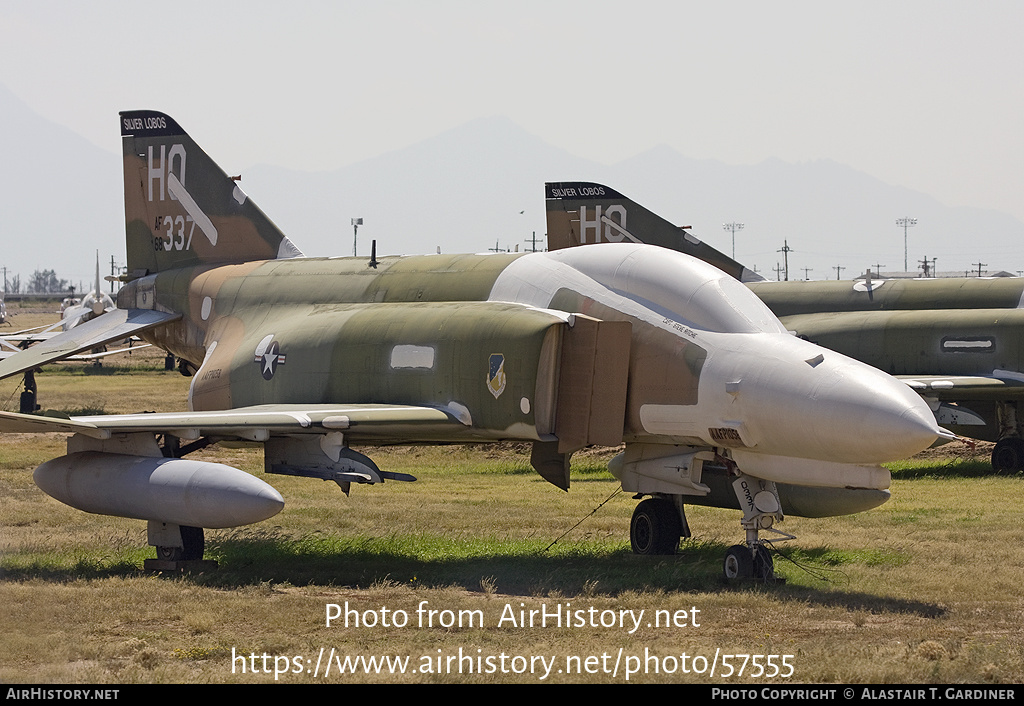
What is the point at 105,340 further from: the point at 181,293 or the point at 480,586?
the point at 480,586

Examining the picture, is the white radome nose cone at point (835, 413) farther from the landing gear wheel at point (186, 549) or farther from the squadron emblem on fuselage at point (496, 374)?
the landing gear wheel at point (186, 549)

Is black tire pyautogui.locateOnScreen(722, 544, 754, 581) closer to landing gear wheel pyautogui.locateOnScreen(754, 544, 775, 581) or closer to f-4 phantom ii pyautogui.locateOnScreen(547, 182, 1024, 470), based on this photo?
landing gear wheel pyautogui.locateOnScreen(754, 544, 775, 581)

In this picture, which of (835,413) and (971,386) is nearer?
(835,413)

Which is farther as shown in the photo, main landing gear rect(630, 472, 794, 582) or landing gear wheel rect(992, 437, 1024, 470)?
landing gear wheel rect(992, 437, 1024, 470)

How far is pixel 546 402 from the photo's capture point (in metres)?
13.1

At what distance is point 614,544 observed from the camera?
15500 mm

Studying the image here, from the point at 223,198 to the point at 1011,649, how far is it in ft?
46.7

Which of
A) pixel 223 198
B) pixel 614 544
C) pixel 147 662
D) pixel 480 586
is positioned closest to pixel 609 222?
pixel 223 198

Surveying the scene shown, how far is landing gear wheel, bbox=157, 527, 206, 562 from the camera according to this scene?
44.4 ft

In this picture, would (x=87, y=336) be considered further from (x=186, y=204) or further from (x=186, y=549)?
(x=186, y=549)

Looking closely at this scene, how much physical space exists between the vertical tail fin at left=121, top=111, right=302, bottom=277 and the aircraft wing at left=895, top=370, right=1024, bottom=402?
11730 millimetres

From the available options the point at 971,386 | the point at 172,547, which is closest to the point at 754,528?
the point at 172,547

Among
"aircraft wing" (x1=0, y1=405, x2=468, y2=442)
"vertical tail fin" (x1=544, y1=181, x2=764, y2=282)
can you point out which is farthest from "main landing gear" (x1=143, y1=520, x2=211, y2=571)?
"vertical tail fin" (x1=544, y1=181, x2=764, y2=282)

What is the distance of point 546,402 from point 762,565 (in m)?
2.79
